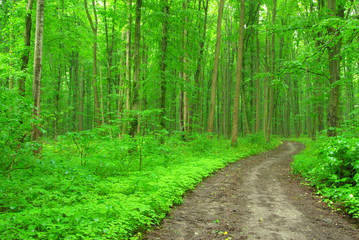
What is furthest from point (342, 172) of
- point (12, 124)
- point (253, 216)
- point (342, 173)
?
point (12, 124)

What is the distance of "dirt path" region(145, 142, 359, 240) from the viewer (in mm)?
4145

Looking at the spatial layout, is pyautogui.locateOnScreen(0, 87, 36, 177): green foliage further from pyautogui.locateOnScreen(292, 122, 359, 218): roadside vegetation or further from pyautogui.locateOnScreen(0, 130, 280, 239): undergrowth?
pyautogui.locateOnScreen(292, 122, 359, 218): roadside vegetation

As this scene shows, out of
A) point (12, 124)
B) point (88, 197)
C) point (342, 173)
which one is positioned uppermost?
point (12, 124)

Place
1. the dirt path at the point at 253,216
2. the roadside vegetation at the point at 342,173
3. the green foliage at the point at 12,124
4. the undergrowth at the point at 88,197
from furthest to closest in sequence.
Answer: the roadside vegetation at the point at 342,173, the green foliage at the point at 12,124, the dirt path at the point at 253,216, the undergrowth at the point at 88,197

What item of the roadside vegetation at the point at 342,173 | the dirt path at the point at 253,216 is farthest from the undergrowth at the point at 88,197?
the roadside vegetation at the point at 342,173

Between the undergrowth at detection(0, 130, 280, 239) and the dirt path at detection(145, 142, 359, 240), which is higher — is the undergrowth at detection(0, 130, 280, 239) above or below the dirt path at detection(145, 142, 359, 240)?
above

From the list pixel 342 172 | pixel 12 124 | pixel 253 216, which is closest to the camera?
pixel 12 124

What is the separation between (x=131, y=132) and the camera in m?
10.2

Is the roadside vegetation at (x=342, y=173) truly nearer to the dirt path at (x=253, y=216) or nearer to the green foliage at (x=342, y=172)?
the green foliage at (x=342, y=172)

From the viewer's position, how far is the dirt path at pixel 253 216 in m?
4.14

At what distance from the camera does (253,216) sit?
198 inches

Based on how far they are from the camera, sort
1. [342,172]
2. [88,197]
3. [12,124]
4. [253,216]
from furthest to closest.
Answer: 1. [342,172]
2. [253,216]
3. [88,197]
4. [12,124]

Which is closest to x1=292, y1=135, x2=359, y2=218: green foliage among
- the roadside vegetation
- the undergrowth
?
the roadside vegetation

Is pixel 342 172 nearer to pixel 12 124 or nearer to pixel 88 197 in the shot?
pixel 88 197
